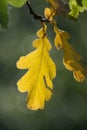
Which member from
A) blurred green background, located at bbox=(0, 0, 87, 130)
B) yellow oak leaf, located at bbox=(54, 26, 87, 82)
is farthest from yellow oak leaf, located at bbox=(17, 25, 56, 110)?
blurred green background, located at bbox=(0, 0, 87, 130)

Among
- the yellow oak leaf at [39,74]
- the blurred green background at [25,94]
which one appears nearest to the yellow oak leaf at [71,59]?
the yellow oak leaf at [39,74]

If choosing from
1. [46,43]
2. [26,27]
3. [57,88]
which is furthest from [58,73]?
[46,43]

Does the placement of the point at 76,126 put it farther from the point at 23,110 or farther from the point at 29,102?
the point at 29,102

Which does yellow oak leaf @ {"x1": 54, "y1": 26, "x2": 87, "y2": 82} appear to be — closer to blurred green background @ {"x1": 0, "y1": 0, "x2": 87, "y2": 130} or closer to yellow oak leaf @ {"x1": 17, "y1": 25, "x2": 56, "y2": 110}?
yellow oak leaf @ {"x1": 17, "y1": 25, "x2": 56, "y2": 110}

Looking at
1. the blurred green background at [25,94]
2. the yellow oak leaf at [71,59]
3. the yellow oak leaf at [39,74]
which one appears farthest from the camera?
the blurred green background at [25,94]

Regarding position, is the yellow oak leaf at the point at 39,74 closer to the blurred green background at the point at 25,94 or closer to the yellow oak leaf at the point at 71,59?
the yellow oak leaf at the point at 71,59
